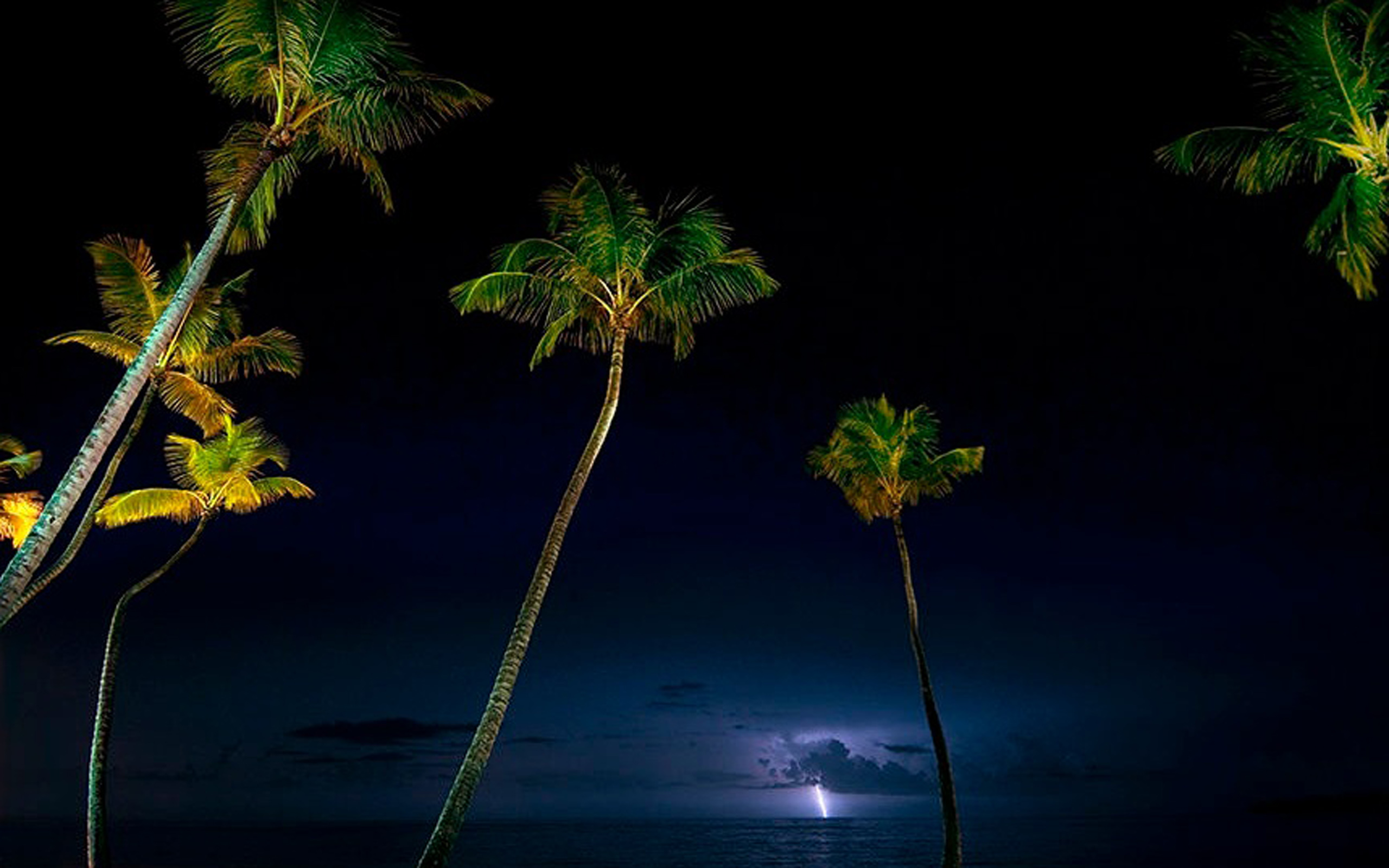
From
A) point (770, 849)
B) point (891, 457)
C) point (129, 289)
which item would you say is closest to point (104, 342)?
point (129, 289)

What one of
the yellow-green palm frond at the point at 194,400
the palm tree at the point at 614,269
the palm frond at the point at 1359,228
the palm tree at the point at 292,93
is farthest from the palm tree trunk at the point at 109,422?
the palm frond at the point at 1359,228

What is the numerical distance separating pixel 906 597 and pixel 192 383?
1990 cm

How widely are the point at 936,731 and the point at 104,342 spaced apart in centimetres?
2253

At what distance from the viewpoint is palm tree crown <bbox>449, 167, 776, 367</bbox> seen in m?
18.3

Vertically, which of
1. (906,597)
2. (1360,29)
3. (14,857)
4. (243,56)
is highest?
(1360,29)

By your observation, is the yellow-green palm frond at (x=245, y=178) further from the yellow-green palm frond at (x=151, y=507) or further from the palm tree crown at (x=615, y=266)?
the yellow-green palm frond at (x=151, y=507)

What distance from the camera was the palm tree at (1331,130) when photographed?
46.1ft

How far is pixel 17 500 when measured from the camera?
998 inches

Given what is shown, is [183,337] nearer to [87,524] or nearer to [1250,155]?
[87,524]

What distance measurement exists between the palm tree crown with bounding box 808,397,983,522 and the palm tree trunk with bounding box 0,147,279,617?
1935cm

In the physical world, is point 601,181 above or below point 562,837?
above

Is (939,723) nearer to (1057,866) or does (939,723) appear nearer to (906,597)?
(906,597)

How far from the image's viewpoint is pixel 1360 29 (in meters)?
14.3

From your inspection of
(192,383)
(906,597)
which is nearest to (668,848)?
(906,597)
